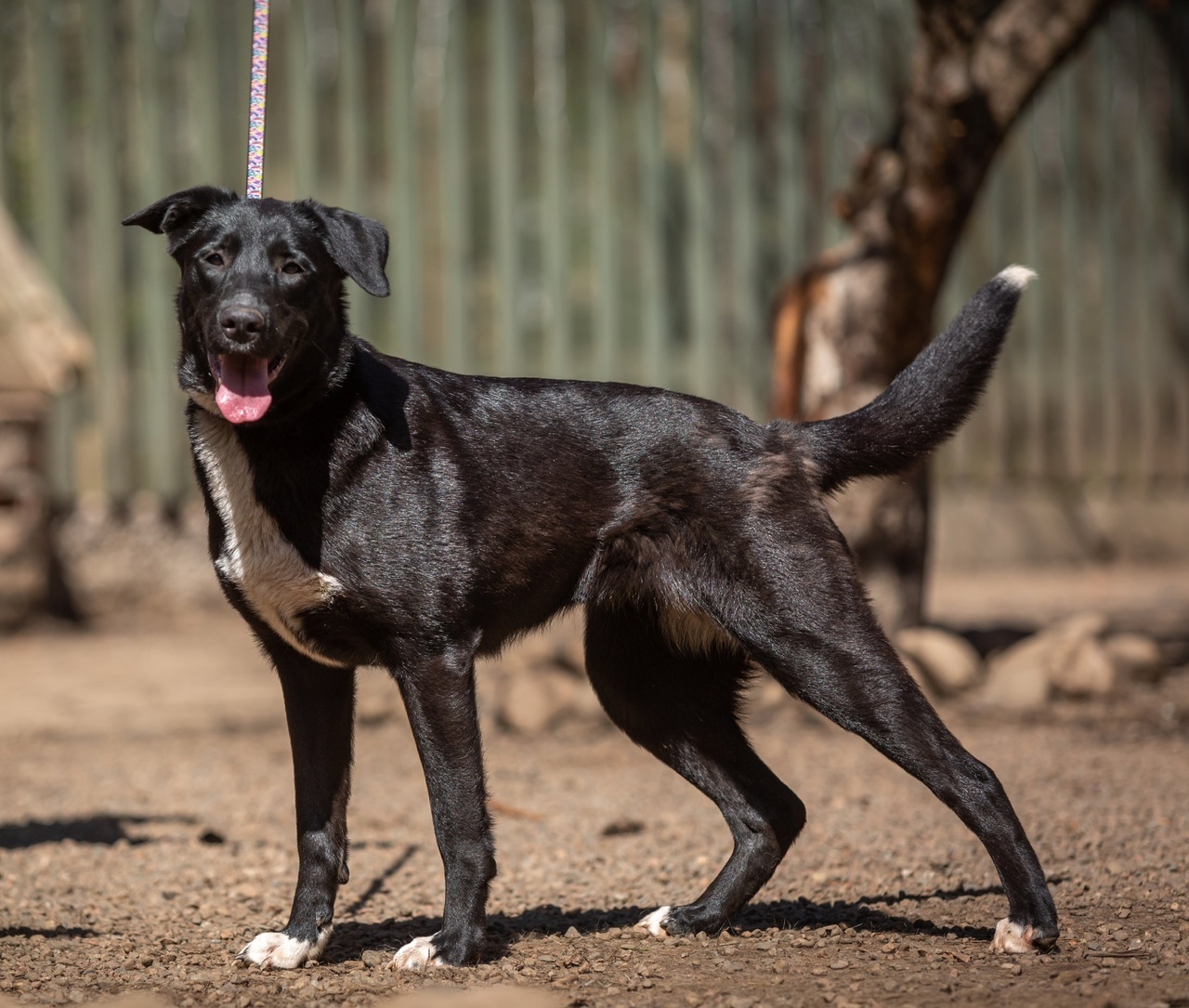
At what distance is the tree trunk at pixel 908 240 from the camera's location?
21.2 ft

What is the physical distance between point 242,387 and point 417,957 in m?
1.27

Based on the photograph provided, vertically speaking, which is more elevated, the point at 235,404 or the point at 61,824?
the point at 235,404

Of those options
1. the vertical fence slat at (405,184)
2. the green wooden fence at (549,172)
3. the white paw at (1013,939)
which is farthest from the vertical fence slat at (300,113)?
the white paw at (1013,939)

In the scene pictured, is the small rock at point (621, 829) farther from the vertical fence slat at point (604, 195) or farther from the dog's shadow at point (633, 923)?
the vertical fence slat at point (604, 195)

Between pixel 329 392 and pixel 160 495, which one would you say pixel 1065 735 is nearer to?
pixel 329 392

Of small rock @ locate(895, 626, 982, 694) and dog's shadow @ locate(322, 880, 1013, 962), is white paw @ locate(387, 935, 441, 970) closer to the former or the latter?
dog's shadow @ locate(322, 880, 1013, 962)

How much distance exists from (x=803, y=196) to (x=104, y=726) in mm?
6225

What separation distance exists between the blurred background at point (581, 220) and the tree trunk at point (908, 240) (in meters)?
2.60

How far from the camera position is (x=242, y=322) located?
308 centimetres

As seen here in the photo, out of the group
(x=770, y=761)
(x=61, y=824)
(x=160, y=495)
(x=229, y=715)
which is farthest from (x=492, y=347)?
(x=61, y=824)

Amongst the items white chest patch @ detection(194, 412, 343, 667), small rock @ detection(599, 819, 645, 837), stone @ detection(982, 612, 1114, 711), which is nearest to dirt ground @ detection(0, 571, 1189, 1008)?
small rock @ detection(599, 819, 645, 837)

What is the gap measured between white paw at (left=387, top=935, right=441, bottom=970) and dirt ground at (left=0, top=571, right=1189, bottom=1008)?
0.03 metres

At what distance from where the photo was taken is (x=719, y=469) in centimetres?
345

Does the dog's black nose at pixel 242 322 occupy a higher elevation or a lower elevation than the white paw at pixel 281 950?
higher
